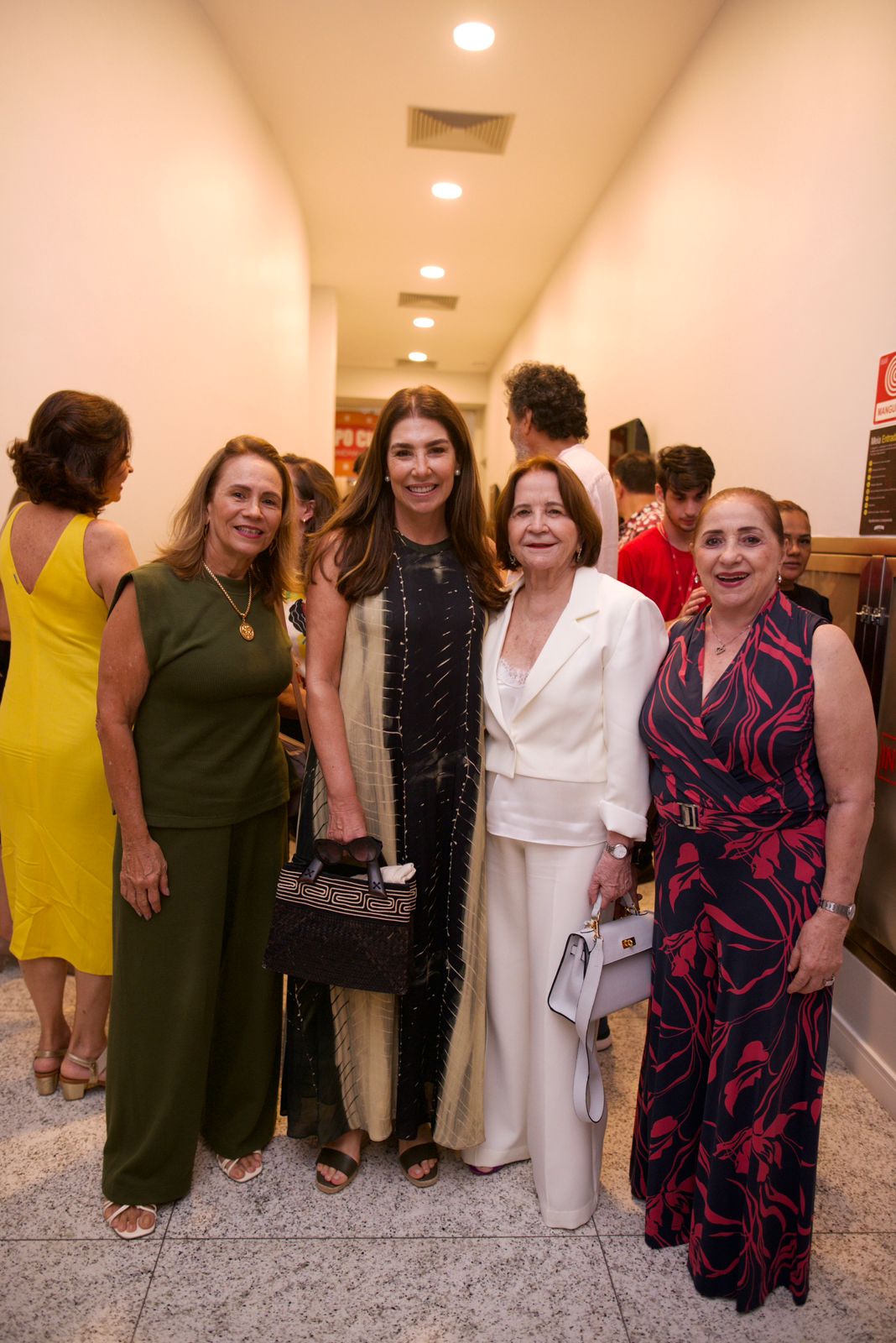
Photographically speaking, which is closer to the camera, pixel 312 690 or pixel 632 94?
pixel 312 690

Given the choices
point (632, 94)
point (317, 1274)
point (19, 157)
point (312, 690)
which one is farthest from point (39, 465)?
point (632, 94)

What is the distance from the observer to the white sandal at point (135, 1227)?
1.81m

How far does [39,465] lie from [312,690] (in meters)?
0.92

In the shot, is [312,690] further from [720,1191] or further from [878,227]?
[878,227]

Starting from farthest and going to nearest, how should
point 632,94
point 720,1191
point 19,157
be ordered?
point 632,94 → point 19,157 → point 720,1191

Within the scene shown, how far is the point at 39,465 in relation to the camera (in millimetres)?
2094

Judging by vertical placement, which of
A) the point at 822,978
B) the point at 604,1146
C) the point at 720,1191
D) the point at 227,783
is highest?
the point at 227,783

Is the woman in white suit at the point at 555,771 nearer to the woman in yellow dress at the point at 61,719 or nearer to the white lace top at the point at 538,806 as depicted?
the white lace top at the point at 538,806

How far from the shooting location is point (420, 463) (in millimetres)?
1826

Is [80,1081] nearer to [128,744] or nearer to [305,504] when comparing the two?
[128,744]

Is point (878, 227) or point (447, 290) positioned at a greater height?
point (447, 290)

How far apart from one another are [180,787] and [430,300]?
773 cm

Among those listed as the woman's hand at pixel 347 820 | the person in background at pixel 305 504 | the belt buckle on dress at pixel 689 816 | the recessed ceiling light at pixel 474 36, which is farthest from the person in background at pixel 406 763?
the recessed ceiling light at pixel 474 36

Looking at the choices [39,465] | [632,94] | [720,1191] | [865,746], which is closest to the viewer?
[865,746]
